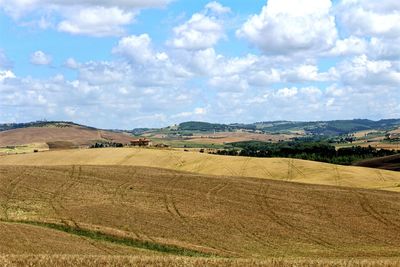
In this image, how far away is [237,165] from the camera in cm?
12769

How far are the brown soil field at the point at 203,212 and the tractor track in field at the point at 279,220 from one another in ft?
0.38

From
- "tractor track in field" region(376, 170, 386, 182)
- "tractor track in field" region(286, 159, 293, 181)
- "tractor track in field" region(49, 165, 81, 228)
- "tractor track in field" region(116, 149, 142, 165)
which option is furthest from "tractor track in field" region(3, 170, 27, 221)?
"tractor track in field" region(376, 170, 386, 182)

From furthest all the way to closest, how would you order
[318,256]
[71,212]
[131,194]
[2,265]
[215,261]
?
[131,194] < [71,212] < [318,256] < [215,261] < [2,265]

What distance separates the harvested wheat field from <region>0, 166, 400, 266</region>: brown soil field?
2252 cm

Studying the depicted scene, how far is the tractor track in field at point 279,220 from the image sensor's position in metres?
57.2

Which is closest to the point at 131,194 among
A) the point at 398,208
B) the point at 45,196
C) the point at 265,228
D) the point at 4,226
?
the point at 45,196

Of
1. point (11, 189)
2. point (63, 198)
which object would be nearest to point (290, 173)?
point (63, 198)

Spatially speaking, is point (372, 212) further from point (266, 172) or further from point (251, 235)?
point (266, 172)

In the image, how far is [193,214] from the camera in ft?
223

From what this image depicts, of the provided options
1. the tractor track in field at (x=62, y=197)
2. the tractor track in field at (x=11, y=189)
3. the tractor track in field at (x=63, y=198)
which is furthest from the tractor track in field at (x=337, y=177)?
the tractor track in field at (x=11, y=189)

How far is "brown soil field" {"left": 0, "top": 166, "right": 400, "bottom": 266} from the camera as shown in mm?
53281

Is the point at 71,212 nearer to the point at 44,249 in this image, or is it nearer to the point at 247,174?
the point at 44,249

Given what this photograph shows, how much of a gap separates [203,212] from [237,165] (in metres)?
59.0

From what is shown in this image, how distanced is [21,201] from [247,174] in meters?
57.7
